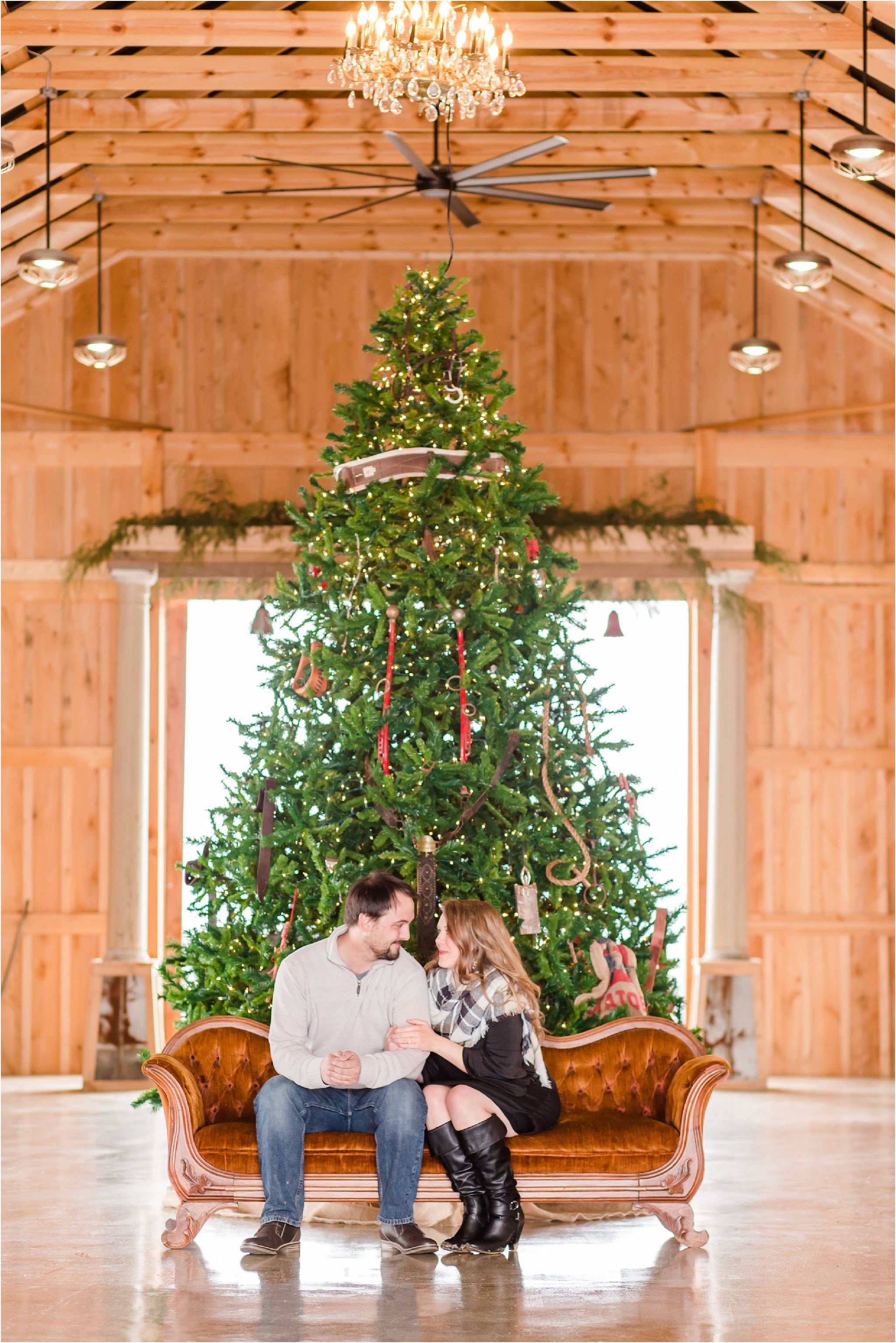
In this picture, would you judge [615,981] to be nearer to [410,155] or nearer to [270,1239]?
[270,1239]

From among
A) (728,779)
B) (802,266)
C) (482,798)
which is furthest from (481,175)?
(728,779)

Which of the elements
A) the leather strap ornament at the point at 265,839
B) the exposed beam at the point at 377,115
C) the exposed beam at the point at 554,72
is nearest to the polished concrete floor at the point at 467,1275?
the leather strap ornament at the point at 265,839

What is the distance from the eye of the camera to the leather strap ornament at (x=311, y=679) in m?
4.85

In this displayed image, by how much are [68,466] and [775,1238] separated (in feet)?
20.9

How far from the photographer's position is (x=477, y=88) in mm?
4859

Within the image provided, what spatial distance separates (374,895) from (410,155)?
284 centimetres

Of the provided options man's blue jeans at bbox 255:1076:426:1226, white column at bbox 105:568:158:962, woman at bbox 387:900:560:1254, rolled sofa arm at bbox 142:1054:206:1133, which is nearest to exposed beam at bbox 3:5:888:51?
white column at bbox 105:568:158:962


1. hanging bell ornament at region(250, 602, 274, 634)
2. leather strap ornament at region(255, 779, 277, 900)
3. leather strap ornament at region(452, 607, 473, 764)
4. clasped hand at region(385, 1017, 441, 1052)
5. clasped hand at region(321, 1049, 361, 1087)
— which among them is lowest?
Answer: clasped hand at region(321, 1049, 361, 1087)

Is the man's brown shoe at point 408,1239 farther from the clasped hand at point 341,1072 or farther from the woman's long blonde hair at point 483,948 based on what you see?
the woman's long blonde hair at point 483,948

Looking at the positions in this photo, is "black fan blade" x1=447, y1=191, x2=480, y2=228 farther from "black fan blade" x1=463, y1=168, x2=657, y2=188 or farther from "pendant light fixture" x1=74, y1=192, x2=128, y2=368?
"pendant light fixture" x1=74, y1=192, x2=128, y2=368

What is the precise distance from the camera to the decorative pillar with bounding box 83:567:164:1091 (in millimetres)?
8234

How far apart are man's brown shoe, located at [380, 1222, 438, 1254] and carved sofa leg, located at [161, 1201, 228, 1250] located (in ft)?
1.55

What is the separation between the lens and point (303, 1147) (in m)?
4.08

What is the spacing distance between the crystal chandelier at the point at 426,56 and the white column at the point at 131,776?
4.33m
